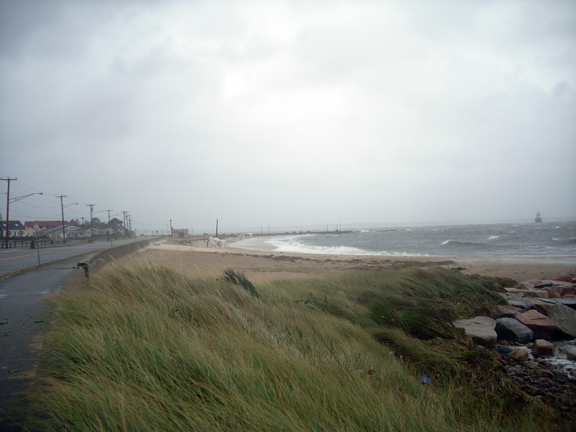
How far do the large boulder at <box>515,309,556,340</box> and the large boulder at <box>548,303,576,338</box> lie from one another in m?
0.18

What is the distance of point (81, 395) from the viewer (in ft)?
7.67

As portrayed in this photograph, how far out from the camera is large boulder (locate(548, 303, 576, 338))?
251 inches

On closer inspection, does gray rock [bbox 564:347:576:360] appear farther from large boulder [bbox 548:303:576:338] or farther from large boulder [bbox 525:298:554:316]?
large boulder [bbox 525:298:554:316]

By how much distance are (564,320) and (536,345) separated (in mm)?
1668

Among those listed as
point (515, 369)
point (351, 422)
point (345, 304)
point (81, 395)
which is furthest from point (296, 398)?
point (345, 304)

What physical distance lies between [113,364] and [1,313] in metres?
5.10

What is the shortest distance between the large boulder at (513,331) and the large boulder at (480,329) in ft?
0.47

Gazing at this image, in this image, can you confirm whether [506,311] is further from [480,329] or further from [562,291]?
[562,291]

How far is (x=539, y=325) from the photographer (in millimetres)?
6434

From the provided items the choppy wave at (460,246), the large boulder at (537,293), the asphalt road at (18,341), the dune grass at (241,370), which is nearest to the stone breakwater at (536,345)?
the dune grass at (241,370)

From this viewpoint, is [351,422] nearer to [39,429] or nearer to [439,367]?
[39,429]

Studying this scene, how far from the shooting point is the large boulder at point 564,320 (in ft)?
21.0

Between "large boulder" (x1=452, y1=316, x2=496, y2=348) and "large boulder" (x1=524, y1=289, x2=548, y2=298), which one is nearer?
"large boulder" (x1=452, y1=316, x2=496, y2=348)

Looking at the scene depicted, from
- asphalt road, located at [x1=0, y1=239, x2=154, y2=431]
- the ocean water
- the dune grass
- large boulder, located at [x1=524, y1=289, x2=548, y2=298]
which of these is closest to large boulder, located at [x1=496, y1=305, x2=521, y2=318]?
large boulder, located at [x1=524, y1=289, x2=548, y2=298]
